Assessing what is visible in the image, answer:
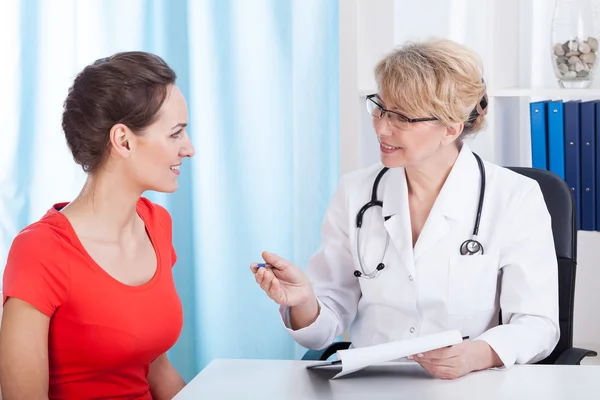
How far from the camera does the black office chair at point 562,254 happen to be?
1.78 metres

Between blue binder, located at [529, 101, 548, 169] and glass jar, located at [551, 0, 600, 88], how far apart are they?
0.10m

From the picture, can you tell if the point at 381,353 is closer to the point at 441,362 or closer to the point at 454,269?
the point at 441,362

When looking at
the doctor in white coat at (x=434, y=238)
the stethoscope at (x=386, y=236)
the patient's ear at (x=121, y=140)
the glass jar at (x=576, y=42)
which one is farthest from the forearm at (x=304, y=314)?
the glass jar at (x=576, y=42)

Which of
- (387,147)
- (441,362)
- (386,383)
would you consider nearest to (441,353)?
(441,362)

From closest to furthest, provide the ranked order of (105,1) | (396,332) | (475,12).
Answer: (396,332), (475,12), (105,1)

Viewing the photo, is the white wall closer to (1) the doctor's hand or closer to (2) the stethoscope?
(2) the stethoscope

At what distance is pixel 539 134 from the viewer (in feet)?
8.03

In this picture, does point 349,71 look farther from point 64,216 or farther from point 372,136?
point 64,216

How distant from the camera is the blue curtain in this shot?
8.52 feet

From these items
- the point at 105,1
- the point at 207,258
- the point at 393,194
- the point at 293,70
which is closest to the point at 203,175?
the point at 207,258

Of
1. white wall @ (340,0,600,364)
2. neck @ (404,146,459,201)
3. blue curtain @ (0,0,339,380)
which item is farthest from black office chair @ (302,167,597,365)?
blue curtain @ (0,0,339,380)

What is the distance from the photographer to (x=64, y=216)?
1537 millimetres

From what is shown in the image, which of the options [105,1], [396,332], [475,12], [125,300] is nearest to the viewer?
[125,300]

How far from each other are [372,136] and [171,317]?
3.66ft
